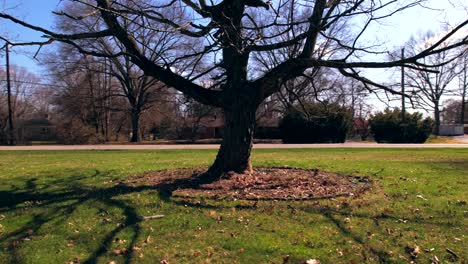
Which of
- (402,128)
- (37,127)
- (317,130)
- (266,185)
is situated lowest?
(266,185)

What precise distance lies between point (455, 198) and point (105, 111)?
4251 centimetres

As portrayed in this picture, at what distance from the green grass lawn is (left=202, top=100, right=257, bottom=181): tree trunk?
1716mm

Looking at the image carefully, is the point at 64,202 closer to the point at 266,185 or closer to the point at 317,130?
the point at 266,185

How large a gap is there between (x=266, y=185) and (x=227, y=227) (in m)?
2.79

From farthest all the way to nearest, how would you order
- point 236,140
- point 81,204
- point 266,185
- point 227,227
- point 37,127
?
1. point 37,127
2. point 236,140
3. point 266,185
4. point 81,204
5. point 227,227

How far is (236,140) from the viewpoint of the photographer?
363 inches

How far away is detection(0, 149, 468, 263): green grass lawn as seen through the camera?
4902 mm

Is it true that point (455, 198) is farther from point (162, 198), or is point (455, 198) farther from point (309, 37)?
point (162, 198)

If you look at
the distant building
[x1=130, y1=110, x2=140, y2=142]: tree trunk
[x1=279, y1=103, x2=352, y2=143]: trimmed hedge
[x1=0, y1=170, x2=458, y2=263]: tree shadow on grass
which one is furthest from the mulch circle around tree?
the distant building

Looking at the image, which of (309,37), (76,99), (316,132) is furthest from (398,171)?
(76,99)

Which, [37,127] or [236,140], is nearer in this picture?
[236,140]

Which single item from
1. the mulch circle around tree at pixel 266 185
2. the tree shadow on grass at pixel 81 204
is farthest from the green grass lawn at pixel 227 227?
the mulch circle around tree at pixel 266 185

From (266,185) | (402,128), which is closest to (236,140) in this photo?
(266,185)

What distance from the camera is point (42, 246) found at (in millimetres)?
5301
